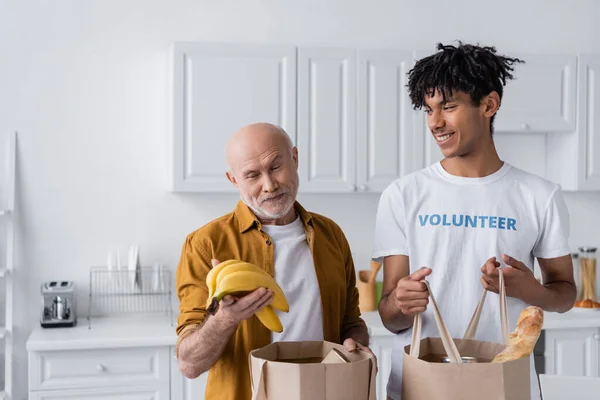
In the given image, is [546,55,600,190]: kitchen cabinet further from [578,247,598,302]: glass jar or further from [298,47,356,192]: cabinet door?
[298,47,356,192]: cabinet door

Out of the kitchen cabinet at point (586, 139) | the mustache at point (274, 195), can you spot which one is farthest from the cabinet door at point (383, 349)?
the mustache at point (274, 195)

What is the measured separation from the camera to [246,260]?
1.66 metres

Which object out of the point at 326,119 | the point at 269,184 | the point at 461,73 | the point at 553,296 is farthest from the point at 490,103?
the point at 326,119

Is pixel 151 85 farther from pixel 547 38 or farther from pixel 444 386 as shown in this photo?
pixel 444 386

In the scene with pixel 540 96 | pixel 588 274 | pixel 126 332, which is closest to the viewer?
pixel 126 332

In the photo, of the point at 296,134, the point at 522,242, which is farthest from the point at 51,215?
the point at 522,242

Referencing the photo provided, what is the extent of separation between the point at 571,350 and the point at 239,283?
267 centimetres

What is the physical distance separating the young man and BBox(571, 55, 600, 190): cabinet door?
7.22ft

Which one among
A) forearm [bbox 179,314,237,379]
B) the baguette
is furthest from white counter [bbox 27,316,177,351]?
the baguette

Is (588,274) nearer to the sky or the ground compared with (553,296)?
nearer to the ground

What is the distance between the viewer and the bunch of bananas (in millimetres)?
1362

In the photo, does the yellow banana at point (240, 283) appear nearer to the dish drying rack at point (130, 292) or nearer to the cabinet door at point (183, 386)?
A: the cabinet door at point (183, 386)

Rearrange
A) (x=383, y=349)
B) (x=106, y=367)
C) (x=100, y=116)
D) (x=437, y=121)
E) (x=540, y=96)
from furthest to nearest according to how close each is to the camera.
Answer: (x=540, y=96)
(x=100, y=116)
(x=383, y=349)
(x=106, y=367)
(x=437, y=121)

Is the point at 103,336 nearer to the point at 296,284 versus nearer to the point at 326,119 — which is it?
the point at 326,119
